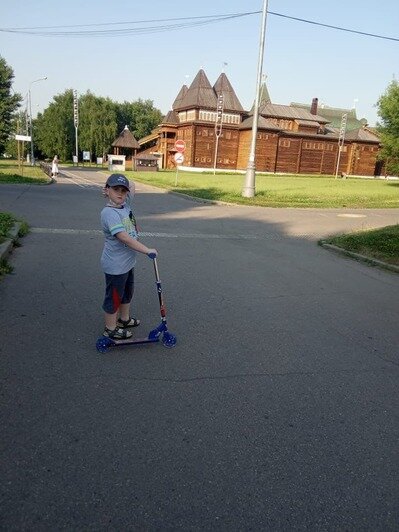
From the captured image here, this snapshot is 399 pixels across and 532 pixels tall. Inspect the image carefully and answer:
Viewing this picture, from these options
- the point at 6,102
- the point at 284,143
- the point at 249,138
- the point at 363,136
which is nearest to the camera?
the point at 6,102

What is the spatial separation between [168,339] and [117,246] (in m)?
1.07

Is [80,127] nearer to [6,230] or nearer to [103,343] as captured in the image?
[6,230]

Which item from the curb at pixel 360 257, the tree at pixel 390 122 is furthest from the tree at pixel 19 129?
the tree at pixel 390 122

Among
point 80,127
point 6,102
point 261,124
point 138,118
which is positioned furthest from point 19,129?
point 138,118

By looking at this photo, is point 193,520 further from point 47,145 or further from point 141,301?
point 47,145

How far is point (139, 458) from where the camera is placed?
103 inches

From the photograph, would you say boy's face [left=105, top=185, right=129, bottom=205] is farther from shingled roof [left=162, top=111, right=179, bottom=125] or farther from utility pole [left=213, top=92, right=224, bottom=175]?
shingled roof [left=162, top=111, right=179, bottom=125]

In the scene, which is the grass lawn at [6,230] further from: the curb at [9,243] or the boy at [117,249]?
the boy at [117,249]

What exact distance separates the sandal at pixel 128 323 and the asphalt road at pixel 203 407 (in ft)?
0.50

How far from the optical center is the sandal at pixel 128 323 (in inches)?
177

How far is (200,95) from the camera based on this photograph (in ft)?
200

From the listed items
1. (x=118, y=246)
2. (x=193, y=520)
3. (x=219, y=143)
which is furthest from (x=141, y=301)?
(x=219, y=143)

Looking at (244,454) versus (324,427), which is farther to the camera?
(324,427)

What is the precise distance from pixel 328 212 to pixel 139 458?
15586 millimetres
